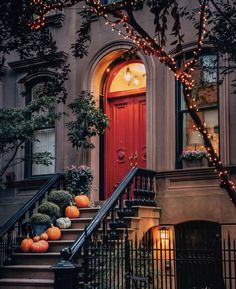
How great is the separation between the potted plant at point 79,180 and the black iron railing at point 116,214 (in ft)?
3.83

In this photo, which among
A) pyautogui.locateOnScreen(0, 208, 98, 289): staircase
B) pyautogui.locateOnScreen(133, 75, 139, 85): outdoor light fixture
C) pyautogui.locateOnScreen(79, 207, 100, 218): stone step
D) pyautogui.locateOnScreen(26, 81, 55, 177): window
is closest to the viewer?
pyautogui.locateOnScreen(0, 208, 98, 289): staircase

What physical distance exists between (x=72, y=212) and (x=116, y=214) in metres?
1.05

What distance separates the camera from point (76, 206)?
568 inches

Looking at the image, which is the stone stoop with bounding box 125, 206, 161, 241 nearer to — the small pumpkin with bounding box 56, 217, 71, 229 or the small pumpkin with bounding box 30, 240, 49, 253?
the small pumpkin with bounding box 56, 217, 71, 229

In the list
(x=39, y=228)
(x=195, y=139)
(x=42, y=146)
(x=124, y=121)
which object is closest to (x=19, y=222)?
(x=39, y=228)

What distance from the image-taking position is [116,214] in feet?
44.9

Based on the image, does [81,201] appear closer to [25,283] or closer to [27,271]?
[27,271]

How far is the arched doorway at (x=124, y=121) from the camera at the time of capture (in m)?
15.7

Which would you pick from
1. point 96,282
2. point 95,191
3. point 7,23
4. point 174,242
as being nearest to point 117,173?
point 95,191

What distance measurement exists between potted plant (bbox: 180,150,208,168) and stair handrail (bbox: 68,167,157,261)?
0.78 meters

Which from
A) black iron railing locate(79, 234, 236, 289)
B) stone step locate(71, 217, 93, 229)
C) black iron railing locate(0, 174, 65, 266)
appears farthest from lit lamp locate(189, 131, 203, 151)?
black iron railing locate(0, 174, 65, 266)

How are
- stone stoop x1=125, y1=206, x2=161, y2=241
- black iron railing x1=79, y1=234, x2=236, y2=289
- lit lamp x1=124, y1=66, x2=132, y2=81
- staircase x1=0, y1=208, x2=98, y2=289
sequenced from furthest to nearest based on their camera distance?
lit lamp x1=124, y1=66, x2=132, y2=81, stone stoop x1=125, y1=206, x2=161, y2=241, staircase x1=0, y1=208, x2=98, y2=289, black iron railing x1=79, y1=234, x2=236, y2=289

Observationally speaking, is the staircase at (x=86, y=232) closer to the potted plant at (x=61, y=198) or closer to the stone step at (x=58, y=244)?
the stone step at (x=58, y=244)

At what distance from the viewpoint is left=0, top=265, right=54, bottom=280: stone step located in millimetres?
12594
